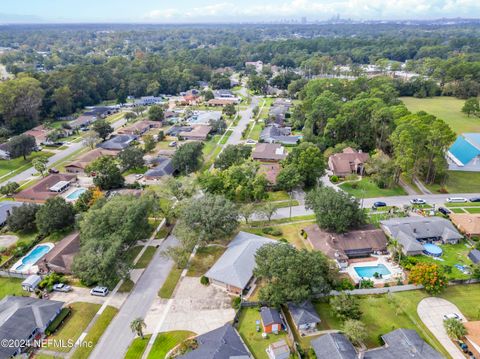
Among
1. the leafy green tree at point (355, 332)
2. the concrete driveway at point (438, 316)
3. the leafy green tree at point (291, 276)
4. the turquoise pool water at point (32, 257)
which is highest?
the leafy green tree at point (291, 276)

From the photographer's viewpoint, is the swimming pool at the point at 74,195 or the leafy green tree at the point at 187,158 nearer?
the swimming pool at the point at 74,195

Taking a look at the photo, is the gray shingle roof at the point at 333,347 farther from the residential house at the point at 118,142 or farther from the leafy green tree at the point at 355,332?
the residential house at the point at 118,142

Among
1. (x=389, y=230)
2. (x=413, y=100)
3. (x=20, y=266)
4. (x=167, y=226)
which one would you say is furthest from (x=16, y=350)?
(x=413, y=100)

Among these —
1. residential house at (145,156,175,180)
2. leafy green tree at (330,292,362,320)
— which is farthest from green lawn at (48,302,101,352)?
residential house at (145,156,175,180)

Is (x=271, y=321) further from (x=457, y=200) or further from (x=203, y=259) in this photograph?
(x=457, y=200)

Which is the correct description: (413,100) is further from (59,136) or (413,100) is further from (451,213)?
(59,136)

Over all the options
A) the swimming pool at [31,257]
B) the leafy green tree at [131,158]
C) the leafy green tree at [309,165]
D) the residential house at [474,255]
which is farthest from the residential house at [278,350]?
the leafy green tree at [131,158]

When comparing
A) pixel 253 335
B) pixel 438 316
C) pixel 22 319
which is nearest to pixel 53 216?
pixel 22 319

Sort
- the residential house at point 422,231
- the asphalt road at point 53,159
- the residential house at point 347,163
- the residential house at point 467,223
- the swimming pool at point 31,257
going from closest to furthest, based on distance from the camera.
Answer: the swimming pool at point 31,257 → the residential house at point 422,231 → the residential house at point 467,223 → the residential house at point 347,163 → the asphalt road at point 53,159
